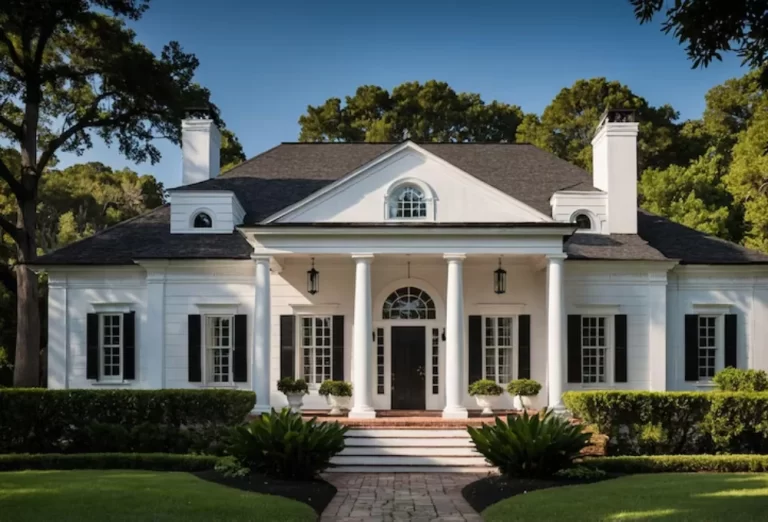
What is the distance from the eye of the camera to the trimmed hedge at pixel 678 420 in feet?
57.8

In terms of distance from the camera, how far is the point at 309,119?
161 ft

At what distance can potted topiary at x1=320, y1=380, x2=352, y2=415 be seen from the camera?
2025cm

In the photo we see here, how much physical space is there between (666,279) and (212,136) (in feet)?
44.6

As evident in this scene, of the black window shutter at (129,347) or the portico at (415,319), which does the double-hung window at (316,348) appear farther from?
the black window shutter at (129,347)

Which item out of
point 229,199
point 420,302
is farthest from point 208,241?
point 420,302

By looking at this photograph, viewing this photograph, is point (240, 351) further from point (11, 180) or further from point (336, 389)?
point (11, 180)

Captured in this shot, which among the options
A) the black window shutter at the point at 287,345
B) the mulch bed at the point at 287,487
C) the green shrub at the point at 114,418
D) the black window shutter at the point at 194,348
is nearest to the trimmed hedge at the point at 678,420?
the mulch bed at the point at 287,487

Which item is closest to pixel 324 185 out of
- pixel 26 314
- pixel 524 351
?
pixel 524 351

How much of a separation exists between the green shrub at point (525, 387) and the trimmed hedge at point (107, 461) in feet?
25.6

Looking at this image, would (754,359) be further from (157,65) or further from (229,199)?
(157,65)

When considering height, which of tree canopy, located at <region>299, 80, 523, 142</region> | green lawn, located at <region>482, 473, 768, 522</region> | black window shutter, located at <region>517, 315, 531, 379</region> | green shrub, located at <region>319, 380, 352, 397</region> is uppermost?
tree canopy, located at <region>299, 80, 523, 142</region>

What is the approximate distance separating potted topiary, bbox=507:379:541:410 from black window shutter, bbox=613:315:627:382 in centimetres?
235

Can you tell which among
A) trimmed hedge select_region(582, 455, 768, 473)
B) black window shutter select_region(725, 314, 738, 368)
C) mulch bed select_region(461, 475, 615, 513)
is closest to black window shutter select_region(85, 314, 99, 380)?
mulch bed select_region(461, 475, 615, 513)

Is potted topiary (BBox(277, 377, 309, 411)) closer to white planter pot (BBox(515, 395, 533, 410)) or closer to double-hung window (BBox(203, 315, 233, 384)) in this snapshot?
double-hung window (BBox(203, 315, 233, 384))
